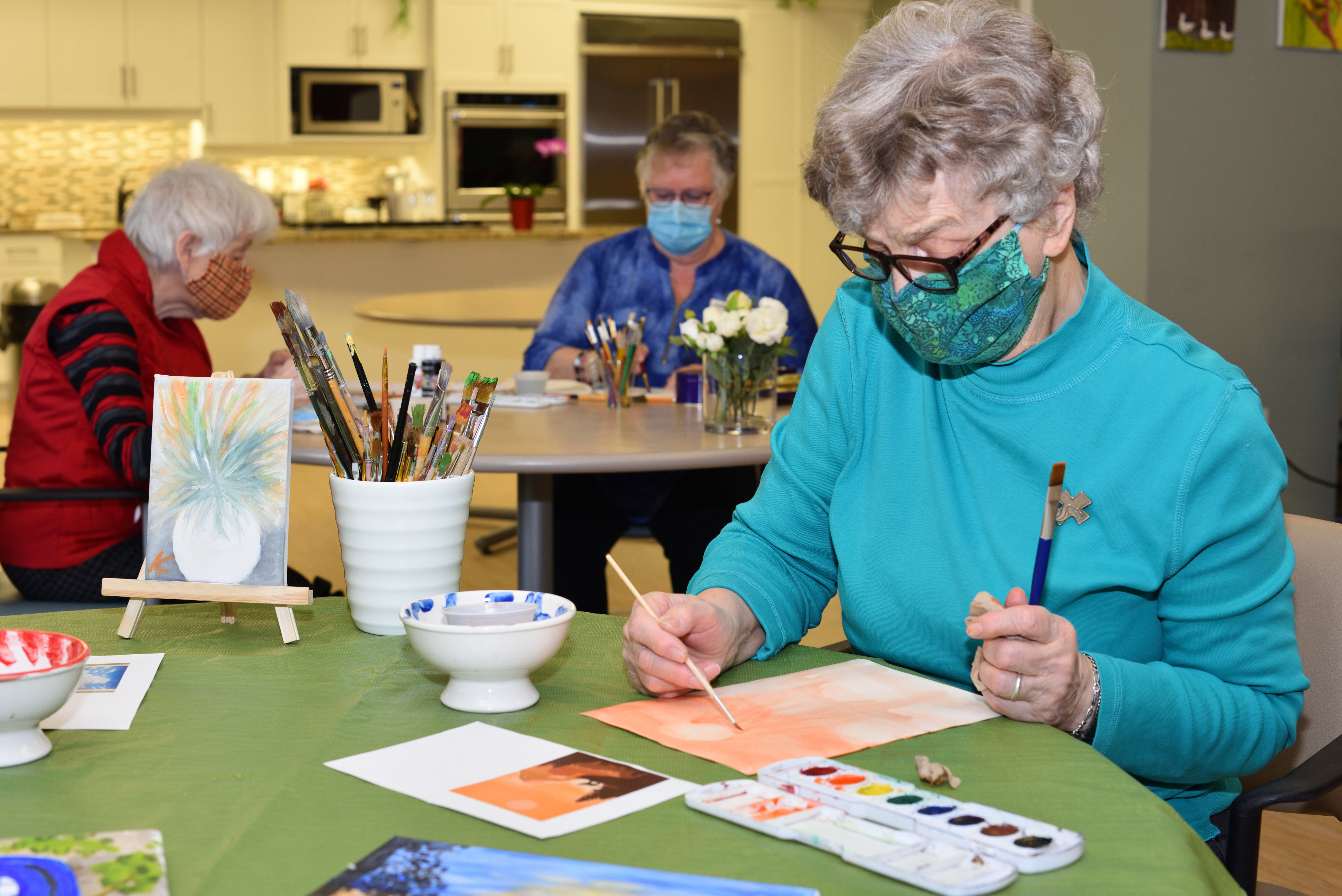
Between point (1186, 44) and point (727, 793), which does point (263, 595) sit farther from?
point (1186, 44)

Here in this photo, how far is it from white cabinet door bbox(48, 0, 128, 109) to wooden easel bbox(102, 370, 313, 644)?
7.24 meters

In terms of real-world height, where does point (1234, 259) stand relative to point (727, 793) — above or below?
above

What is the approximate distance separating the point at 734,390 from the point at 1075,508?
46.6 inches

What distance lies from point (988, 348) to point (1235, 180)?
10.7ft

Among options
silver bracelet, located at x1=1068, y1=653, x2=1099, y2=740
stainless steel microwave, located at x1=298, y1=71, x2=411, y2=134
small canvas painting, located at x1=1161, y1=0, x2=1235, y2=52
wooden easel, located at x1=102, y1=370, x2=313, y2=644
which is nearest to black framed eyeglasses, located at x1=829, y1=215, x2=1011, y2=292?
silver bracelet, located at x1=1068, y1=653, x2=1099, y2=740

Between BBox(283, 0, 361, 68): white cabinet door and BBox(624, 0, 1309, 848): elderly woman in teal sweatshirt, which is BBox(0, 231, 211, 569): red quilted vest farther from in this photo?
BBox(283, 0, 361, 68): white cabinet door

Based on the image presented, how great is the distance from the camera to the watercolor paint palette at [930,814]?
705 mm

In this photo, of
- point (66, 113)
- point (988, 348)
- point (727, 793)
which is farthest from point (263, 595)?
point (66, 113)

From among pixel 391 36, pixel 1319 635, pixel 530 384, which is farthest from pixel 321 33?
pixel 1319 635

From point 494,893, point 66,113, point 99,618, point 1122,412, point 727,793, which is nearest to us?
point 494,893

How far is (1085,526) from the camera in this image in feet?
3.61

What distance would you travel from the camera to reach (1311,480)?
4.23 meters

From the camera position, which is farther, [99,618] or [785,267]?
[785,267]

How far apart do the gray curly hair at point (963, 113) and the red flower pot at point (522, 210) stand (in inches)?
212
